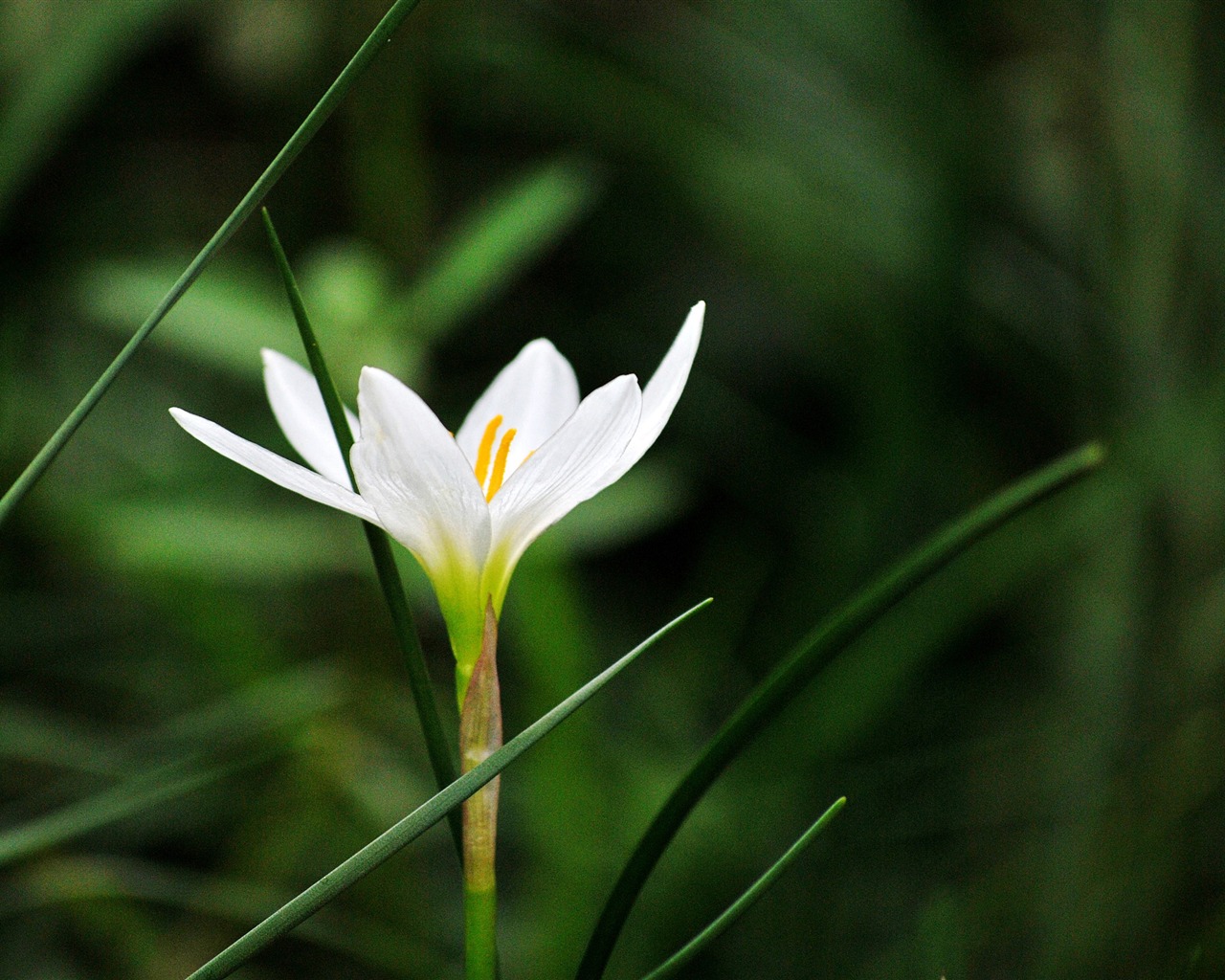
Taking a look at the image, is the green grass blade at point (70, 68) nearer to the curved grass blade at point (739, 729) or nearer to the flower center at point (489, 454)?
the flower center at point (489, 454)

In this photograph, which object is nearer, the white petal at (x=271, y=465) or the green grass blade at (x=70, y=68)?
the white petal at (x=271, y=465)

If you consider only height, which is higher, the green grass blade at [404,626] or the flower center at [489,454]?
the flower center at [489,454]

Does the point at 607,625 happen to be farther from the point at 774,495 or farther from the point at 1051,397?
the point at 1051,397

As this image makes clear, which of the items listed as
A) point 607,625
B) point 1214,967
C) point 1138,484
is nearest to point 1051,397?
point 1138,484

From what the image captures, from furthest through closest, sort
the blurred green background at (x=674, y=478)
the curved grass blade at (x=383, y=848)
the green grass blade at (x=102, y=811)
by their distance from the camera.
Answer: the blurred green background at (x=674, y=478), the green grass blade at (x=102, y=811), the curved grass blade at (x=383, y=848)

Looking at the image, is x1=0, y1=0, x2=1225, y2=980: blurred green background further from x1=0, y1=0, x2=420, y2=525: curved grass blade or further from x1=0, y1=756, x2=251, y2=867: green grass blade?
x1=0, y1=0, x2=420, y2=525: curved grass blade

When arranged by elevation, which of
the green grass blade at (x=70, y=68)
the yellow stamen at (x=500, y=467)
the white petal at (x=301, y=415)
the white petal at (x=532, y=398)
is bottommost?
the yellow stamen at (x=500, y=467)

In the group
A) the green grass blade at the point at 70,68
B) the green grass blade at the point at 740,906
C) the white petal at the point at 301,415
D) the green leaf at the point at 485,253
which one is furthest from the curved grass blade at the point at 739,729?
the green grass blade at the point at 70,68
